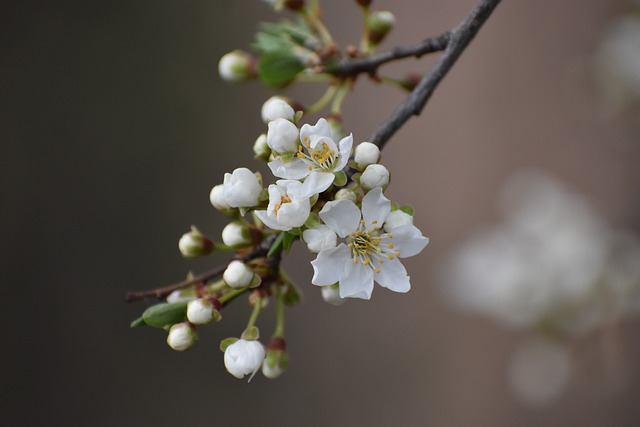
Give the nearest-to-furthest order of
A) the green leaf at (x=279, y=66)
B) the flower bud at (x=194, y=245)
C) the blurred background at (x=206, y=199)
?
the flower bud at (x=194, y=245) → the green leaf at (x=279, y=66) → the blurred background at (x=206, y=199)

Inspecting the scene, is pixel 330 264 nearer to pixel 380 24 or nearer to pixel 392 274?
pixel 392 274

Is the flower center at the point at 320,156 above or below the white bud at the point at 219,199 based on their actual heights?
above

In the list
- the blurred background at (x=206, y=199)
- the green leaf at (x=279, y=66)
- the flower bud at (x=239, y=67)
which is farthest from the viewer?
the blurred background at (x=206, y=199)

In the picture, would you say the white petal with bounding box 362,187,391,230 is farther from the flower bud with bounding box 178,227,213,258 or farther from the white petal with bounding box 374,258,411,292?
the flower bud with bounding box 178,227,213,258

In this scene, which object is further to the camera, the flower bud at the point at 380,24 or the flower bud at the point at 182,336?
the flower bud at the point at 380,24

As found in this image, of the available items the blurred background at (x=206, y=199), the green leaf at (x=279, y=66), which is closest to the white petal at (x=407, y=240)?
the green leaf at (x=279, y=66)

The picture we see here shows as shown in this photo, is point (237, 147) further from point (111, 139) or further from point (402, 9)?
point (402, 9)

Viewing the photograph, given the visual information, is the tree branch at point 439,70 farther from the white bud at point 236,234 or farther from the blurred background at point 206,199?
the blurred background at point 206,199
